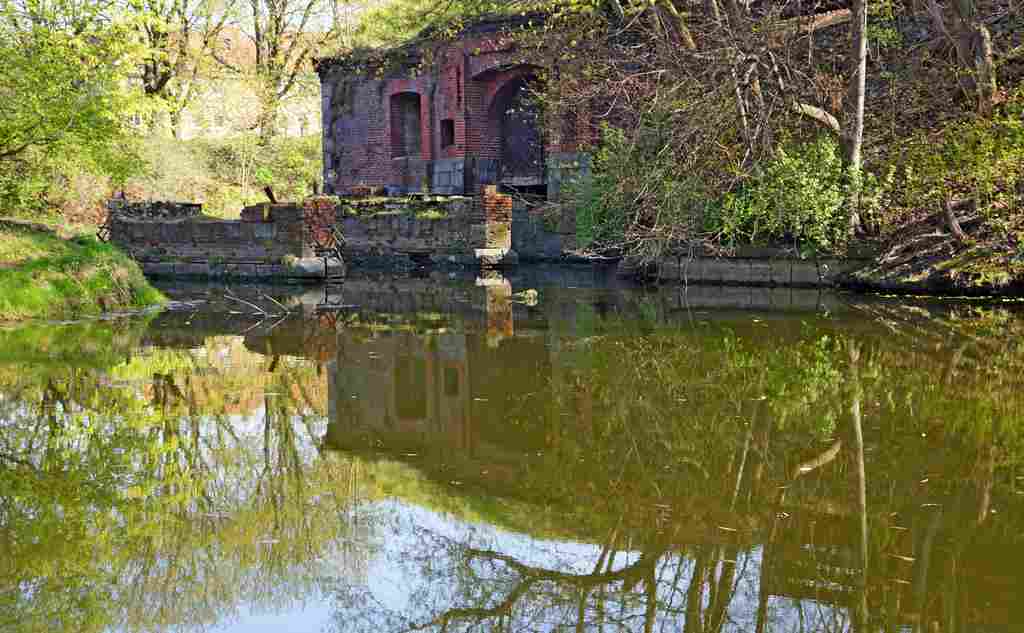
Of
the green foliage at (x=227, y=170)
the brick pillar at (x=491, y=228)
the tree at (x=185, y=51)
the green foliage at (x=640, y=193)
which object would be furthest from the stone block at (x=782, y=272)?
the tree at (x=185, y=51)

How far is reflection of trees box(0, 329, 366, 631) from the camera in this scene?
3709 mm

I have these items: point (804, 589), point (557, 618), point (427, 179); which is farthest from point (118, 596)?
point (427, 179)

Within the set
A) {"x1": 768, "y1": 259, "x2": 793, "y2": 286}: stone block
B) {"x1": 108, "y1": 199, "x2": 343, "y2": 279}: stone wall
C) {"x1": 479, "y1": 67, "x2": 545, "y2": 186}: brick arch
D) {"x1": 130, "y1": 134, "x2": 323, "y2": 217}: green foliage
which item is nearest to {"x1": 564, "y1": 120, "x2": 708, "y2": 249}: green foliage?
{"x1": 768, "y1": 259, "x2": 793, "y2": 286}: stone block

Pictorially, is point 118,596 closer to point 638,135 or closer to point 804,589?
point 804,589

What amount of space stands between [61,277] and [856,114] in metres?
11.6

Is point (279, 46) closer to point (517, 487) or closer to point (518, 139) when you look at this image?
point (518, 139)

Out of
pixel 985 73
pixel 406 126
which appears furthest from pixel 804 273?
pixel 406 126

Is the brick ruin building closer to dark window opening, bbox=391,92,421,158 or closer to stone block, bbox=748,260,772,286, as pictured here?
dark window opening, bbox=391,92,421,158

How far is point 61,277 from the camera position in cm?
1283

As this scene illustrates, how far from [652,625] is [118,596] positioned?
1.83m

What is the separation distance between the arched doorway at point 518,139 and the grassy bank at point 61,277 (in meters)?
15.0

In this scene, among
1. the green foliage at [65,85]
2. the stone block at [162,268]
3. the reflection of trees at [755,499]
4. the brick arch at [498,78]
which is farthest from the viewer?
the brick arch at [498,78]

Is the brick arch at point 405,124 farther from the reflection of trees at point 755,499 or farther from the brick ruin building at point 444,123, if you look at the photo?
the reflection of trees at point 755,499

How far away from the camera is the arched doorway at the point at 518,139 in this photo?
28203 millimetres
